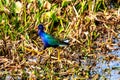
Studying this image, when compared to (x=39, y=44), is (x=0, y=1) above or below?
above

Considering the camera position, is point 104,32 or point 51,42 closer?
point 51,42

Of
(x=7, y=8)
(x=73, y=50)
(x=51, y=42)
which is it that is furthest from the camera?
(x=7, y=8)

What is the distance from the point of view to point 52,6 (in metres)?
7.24

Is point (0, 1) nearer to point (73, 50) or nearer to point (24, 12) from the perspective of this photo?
point (24, 12)

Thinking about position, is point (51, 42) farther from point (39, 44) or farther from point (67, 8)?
point (67, 8)

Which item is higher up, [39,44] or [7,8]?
[7,8]

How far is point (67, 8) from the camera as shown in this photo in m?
7.27

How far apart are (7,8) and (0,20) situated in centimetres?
28

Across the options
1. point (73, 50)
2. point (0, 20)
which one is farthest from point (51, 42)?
point (0, 20)

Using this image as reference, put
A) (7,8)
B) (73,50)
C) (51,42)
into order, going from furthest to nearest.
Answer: (7,8)
(73,50)
(51,42)

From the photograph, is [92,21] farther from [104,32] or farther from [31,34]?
[31,34]

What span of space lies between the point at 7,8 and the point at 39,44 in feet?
2.60

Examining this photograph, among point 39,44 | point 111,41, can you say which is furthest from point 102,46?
point 39,44

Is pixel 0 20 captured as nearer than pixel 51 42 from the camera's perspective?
No
